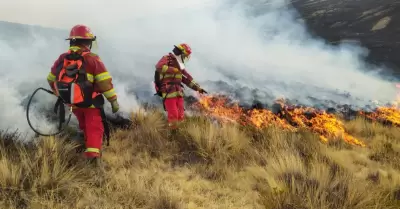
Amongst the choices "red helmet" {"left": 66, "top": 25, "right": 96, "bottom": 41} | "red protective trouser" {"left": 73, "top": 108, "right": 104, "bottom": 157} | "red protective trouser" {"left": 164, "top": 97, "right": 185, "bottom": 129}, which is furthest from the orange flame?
"red helmet" {"left": 66, "top": 25, "right": 96, "bottom": 41}

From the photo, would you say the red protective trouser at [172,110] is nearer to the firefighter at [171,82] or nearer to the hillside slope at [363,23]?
the firefighter at [171,82]

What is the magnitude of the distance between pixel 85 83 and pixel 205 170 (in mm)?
1962

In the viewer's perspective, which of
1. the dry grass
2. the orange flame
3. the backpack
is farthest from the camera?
the orange flame

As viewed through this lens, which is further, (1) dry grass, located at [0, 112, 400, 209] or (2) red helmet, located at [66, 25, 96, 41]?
(2) red helmet, located at [66, 25, 96, 41]

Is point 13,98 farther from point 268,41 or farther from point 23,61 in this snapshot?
point 268,41

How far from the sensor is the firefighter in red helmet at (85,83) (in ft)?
14.7

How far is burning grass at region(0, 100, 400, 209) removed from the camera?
3.94m

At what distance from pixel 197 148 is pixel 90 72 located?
7.12 feet

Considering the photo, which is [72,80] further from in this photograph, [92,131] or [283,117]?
[283,117]

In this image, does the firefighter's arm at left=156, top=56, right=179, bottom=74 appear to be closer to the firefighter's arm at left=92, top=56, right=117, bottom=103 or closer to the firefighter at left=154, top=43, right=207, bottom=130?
the firefighter at left=154, top=43, right=207, bottom=130

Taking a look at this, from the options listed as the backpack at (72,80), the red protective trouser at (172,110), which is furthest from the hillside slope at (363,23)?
the backpack at (72,80)

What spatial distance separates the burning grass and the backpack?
0.62m

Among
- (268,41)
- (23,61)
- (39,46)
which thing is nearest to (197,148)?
(23,61)

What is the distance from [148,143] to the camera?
6.17 metres
